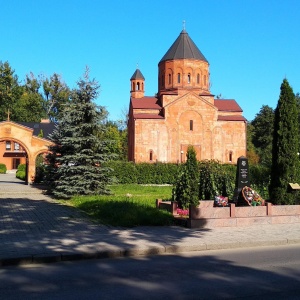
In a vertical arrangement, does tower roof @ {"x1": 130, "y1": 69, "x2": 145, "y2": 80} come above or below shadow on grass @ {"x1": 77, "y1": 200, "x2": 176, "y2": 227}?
above

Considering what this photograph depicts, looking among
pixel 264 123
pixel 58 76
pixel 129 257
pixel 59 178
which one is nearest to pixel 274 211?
pixel 129 257

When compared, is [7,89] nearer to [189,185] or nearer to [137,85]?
[137,85]

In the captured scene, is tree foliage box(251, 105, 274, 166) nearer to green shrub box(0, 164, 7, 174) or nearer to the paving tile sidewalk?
green shrub box(0, 164, 7, 174)

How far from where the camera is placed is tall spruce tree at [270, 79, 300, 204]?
14664mm

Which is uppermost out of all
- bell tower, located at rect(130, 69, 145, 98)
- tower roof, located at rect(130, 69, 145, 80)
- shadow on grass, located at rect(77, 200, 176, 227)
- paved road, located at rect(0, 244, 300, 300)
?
tower roof, located at rect(130, 69, 145, 80)

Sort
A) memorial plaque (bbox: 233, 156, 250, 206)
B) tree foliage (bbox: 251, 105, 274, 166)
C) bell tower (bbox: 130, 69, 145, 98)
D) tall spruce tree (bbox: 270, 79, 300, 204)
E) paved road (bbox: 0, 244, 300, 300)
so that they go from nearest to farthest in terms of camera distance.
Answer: paved road (bbox: 0, 244, 300, 300) → tall spruce tree (bbox: 270, 79, 300, 204) → memorial plaque (bbox: 233, 156, 250, 206) → bell tower (bbox: 130, 69, 145, 98) → tree foliage (bbox: 251, 105, 274, 166)

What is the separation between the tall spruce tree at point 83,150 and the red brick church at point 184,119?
27.8 m

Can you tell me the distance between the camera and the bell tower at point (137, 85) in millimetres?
60812

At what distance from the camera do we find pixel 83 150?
21.7 m

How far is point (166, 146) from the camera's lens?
51.1 metres

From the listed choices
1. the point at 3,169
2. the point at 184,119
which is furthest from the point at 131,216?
the point at 3,169

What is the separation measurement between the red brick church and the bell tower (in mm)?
5265

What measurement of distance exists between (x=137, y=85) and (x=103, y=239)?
173 feet

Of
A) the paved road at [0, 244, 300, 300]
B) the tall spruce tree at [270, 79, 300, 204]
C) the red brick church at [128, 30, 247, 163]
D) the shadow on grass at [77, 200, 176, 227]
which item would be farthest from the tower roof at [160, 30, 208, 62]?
the paved road at [0, 244, 300, 300]
